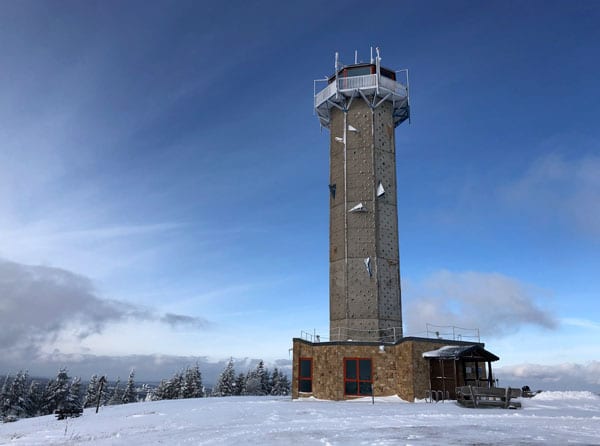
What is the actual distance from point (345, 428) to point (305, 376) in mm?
16618

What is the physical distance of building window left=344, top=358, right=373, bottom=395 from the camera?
29.4 m

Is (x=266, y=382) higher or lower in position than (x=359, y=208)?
lower

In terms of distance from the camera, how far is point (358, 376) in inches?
1165

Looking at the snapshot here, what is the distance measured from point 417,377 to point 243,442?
698 inches

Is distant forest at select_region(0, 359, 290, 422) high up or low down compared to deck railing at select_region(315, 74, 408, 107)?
down

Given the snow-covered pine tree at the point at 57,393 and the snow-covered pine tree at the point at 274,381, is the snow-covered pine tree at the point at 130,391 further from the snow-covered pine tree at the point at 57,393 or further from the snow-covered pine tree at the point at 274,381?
the snow-covered pine tree at the point at 274,381

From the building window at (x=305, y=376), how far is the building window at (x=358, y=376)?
2754 mm

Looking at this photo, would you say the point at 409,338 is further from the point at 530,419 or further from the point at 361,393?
the point at 530,419

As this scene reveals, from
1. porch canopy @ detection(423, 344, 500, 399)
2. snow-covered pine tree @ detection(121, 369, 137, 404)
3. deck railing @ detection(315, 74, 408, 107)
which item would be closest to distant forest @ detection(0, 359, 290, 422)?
snow-covered pine tree @ detection(121, 369, 137, 404)

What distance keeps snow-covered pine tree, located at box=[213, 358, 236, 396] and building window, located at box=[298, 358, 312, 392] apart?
3389 cm

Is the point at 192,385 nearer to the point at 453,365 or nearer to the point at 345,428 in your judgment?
the point at 453,365

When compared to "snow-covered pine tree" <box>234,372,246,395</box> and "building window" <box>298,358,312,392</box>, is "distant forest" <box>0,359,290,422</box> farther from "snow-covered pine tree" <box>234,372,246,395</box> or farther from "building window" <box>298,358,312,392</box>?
"building window" <box>298,358,312,392</box>

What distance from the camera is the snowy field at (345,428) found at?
12.9m

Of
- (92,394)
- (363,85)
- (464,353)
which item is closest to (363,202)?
(363,85)
